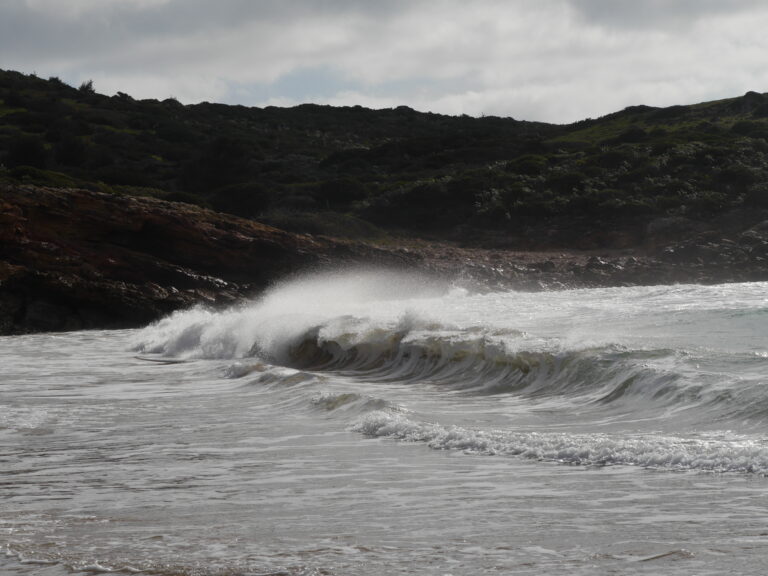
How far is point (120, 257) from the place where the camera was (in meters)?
31.6

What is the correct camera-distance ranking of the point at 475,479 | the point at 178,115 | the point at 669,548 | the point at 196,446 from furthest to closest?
1. the point at 178,115
2. the point at 196,446
3. the point at 475,479
4. the point at 669,548

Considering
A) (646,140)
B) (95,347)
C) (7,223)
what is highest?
(646,140)

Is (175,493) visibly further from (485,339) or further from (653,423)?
(485,339)

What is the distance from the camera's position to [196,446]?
9.77 m

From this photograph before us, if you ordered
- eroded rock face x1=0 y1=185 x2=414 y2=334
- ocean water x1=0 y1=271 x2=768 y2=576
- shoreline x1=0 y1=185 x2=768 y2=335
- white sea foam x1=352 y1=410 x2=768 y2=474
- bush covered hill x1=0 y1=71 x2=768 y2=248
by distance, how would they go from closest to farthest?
ocean water x1=0 y1=271 x2=768 y2=576 < white sea foam x1=352 y1=410 x2=768 y2=474 < eroded rock face x1=0 y1=185 x2=414 y2=334 < shoreline x1=0 y1=185 x2=768 y2=335 < bush covered hill x1=0 y1=71 x2=768 y2=248

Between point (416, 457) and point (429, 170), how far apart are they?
55642 mm

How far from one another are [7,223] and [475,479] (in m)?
25.8

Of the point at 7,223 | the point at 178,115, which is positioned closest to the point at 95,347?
the point at 7,223

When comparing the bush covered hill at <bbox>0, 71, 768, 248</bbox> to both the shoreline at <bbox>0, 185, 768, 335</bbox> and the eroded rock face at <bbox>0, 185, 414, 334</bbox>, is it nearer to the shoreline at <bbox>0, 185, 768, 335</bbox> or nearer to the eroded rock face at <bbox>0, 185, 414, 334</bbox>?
the shoreline at <bbox>0, 185, 768, 335</bbox>

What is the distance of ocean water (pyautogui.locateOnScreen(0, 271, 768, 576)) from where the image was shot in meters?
5.57

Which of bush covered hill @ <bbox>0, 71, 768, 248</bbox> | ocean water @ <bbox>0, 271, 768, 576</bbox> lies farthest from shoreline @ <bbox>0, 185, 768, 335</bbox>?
ocean water @ <bbox>0, 271, 768, 576</bbox>

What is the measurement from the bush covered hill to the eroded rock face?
6411mm

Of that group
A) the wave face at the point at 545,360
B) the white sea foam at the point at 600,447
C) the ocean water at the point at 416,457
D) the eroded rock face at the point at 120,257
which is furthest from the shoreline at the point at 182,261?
the white sea foam at the point at 600,447

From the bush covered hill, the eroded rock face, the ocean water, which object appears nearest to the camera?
the ocean water
